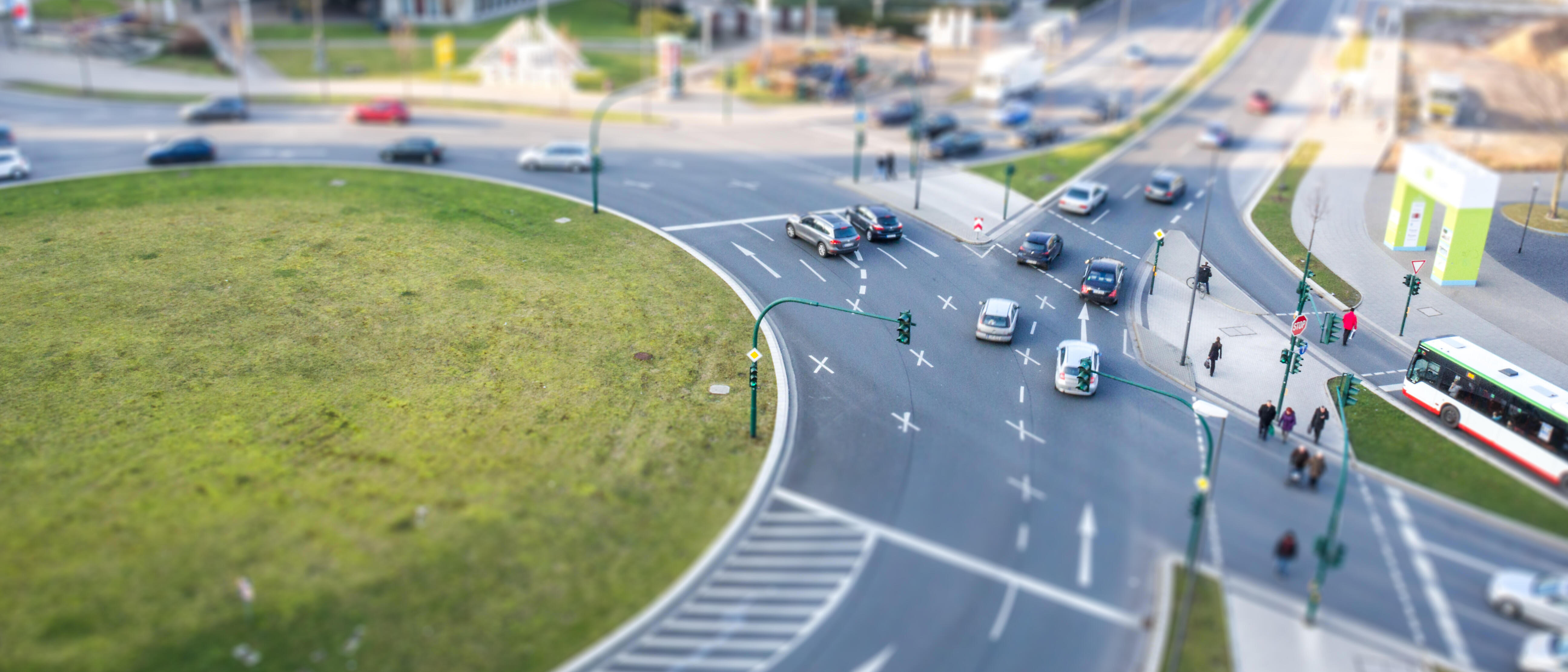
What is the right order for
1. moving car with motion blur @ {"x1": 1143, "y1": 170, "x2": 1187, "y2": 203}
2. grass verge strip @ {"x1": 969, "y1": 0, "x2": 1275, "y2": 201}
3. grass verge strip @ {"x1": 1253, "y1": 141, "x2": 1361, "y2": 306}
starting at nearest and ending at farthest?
grass verge strip @ {"x1": 1253, "y1": 141, "x2": 1361, "y2": 306}, moving car with motion blur @ {"x1": 1143, "y1": 170, "x2": 1187, "y2": 203}, grass verge strip @ {"x1": 969, "y1": 0, "x2": 1275, "y2": 201}

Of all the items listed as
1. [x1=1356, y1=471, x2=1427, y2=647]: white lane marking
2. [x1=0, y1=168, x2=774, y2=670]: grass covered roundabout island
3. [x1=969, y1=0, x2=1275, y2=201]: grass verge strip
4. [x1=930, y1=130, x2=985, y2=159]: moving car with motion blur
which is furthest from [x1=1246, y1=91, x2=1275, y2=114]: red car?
[x1=1356, y1=471, x2=1427, y2=647]: white lane marking

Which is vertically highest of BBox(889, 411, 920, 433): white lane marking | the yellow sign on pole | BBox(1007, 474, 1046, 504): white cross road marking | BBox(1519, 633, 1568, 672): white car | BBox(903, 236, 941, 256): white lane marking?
the yellow sign on pole

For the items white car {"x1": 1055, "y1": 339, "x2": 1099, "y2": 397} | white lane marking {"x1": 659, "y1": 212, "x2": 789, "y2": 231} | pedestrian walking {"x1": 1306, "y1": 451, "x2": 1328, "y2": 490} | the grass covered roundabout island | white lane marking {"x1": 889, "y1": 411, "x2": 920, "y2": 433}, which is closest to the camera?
the grass covered roundabout island

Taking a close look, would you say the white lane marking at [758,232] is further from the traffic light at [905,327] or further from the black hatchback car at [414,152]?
the black hatchback car at [414,152]

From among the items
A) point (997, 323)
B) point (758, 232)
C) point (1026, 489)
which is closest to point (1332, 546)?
point (1026, 489)

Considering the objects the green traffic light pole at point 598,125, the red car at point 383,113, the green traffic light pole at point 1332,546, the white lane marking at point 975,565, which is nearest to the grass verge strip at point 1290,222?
the green traffic light pole at point 1332,546

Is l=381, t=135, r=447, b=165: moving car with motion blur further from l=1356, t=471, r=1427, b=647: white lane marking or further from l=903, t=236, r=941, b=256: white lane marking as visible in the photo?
l=1356, t=471, r=1427, b=647: white lane marking

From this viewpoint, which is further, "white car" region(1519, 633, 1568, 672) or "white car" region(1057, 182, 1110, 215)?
"white car" region(1057, 182, 1110, 215)
